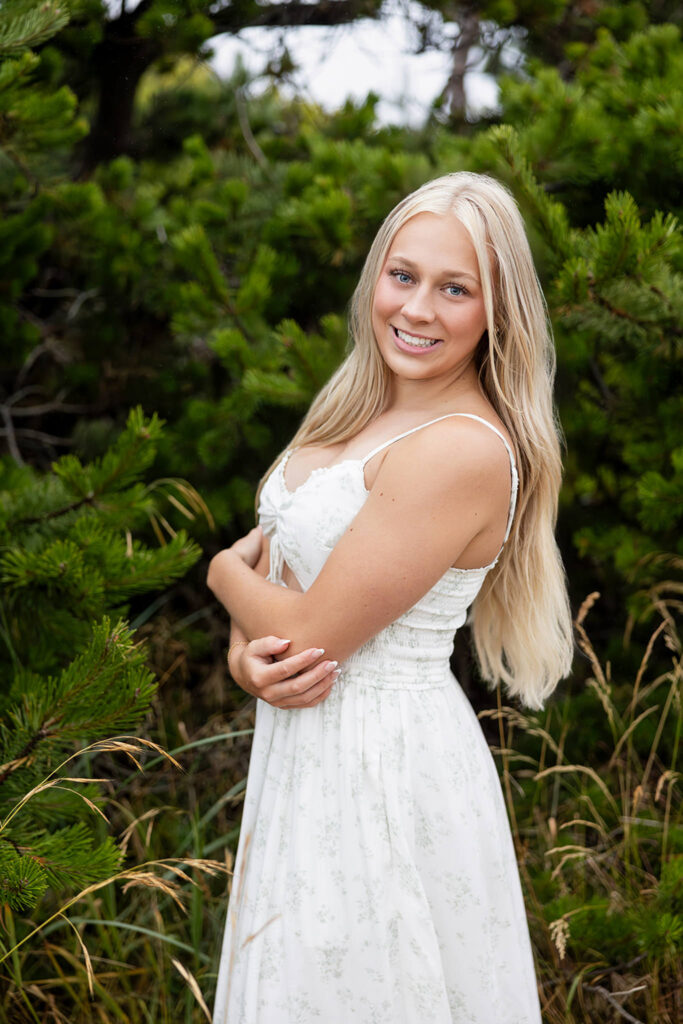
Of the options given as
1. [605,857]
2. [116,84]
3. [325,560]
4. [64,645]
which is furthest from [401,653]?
[116,84]

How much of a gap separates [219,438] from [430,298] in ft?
4.53

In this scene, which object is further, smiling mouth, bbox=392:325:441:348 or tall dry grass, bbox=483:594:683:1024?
tall dry grass, bbox=483:594:683:1024

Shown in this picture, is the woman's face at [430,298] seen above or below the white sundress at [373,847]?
above

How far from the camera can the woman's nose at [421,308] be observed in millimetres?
1484

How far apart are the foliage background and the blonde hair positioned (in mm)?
362

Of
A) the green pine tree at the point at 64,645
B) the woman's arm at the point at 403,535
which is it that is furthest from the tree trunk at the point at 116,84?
the woman's arm at the point at 403,535

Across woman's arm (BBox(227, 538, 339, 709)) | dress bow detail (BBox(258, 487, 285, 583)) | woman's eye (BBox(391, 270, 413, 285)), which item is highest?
woman's eye (BBox(391, 270, 413, 285))

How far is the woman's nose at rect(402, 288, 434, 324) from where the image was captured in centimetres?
148

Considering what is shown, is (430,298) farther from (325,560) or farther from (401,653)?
(401,653)

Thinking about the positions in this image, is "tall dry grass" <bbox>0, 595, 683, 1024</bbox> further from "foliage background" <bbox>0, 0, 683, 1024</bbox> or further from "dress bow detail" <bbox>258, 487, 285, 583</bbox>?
"dress bow detail" <bbox>258, 487, 285, 583</bbox>

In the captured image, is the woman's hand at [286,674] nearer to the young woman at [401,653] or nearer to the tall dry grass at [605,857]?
the young woman at [401,653]

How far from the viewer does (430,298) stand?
1.49 meters

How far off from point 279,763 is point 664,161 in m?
1.87

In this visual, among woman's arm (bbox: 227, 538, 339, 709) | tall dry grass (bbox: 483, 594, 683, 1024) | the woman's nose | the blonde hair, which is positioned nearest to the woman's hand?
woman's arm (bbox: 227, 538, 339, 709)
